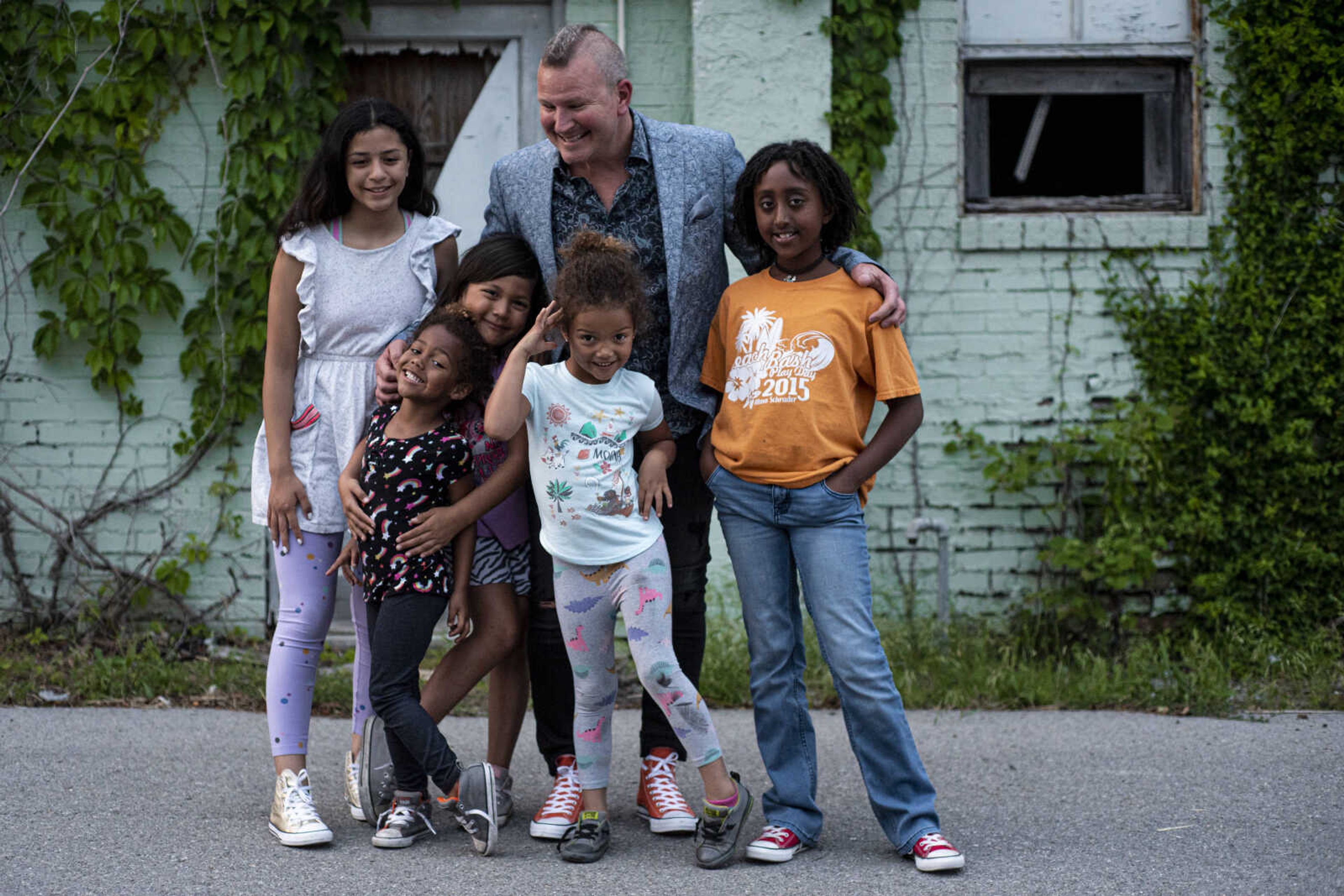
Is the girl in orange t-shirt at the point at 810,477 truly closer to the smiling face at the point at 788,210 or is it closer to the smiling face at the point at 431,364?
the smiling face at the point at 788,210

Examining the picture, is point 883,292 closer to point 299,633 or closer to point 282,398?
point 282,398

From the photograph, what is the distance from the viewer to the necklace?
320cm

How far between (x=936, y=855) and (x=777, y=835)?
15.6 inches

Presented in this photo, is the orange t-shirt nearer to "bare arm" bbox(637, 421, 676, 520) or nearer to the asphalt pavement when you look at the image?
"bare arm" bbox(637, 421, 676, 520)

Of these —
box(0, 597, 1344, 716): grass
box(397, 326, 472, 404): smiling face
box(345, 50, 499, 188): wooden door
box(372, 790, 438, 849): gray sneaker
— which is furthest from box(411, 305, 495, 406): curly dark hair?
box(345, 50, 499, 188): wooden door

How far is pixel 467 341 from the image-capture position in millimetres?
3145

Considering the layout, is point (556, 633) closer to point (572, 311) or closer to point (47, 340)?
point (572, 311)

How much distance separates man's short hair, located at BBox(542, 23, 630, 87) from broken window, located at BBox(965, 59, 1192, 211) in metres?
2.76

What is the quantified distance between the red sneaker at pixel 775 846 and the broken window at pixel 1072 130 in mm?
3332

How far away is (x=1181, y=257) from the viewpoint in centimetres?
541

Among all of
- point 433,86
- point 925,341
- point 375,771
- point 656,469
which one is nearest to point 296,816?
point 375,771

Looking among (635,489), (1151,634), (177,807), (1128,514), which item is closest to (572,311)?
(635,489)

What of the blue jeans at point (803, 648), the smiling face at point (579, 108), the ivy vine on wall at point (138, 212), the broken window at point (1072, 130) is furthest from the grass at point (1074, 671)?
the ivy vine on wall at point (138, 212)

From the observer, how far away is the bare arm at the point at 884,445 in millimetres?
3078
